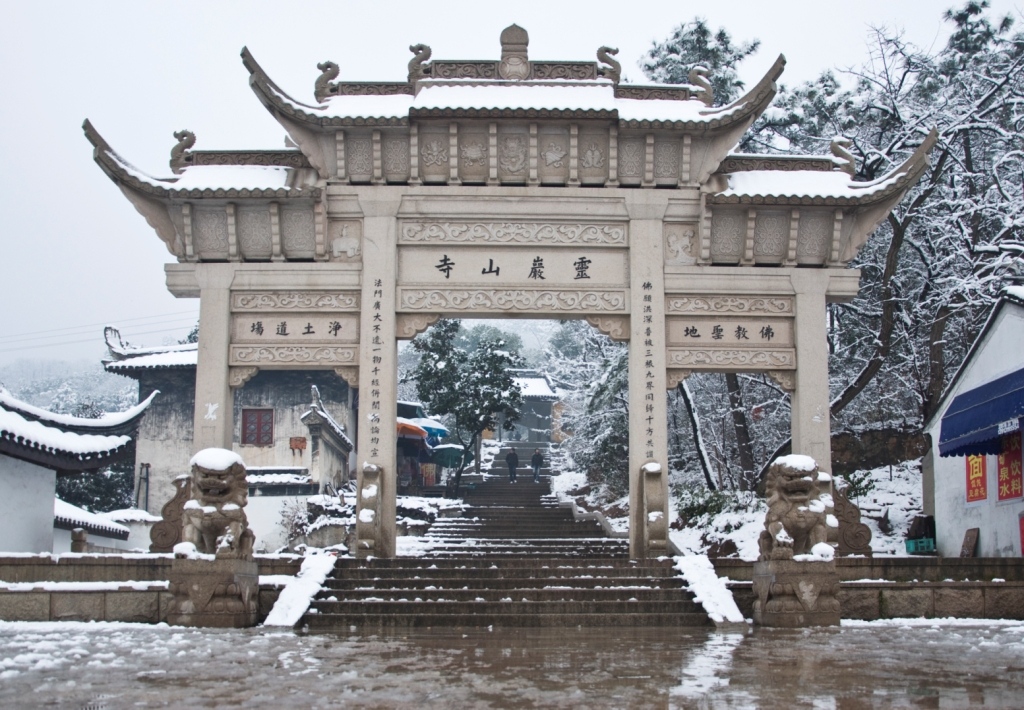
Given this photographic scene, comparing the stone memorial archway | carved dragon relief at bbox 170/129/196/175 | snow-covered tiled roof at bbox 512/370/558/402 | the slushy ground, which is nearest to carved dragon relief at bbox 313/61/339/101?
the stone memorial archway

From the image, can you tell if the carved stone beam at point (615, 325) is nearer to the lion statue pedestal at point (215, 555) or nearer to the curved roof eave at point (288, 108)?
the curved roof eave at point (288, 108)

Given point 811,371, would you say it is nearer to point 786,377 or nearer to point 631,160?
point 786,377

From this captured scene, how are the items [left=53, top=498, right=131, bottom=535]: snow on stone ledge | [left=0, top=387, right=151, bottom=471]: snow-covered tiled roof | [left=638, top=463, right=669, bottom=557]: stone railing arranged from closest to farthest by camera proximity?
[left=638, top=463, right=669, bottom=557]: stone railing < [left=0, top=387, right=151, bottom=471]: snow-covered tiled roof < [left=53, top=498, right=131, bottom=535]: snow on stone ledge

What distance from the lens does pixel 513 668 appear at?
6621 mm

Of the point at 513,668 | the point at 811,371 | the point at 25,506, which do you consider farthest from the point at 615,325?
the point at 25,506

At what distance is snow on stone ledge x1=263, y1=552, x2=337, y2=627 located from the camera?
32.4ft

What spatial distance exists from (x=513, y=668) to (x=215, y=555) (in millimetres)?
4189

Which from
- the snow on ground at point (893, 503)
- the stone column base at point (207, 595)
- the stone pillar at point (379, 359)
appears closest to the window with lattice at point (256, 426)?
the stone pillar at point (379, 359)

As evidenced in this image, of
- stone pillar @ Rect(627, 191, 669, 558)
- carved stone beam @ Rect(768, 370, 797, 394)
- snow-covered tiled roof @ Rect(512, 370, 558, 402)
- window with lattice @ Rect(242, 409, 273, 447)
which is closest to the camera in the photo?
stone pillar @ Rect(627, 191, 669, 558)

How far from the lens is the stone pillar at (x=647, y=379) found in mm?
12984

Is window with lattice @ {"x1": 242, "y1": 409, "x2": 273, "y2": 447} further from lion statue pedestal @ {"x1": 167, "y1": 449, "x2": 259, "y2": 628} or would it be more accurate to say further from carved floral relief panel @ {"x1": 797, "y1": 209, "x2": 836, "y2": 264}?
lion statue pedestal @ {"x1": 167, "y1": 449, "x2": 259, "y2": 628}

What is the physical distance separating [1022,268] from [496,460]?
28438 millimetres

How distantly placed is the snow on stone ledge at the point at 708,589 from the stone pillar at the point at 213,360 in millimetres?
5911

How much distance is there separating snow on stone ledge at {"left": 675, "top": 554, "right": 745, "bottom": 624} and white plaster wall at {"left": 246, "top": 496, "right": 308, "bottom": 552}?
13.1 meters
